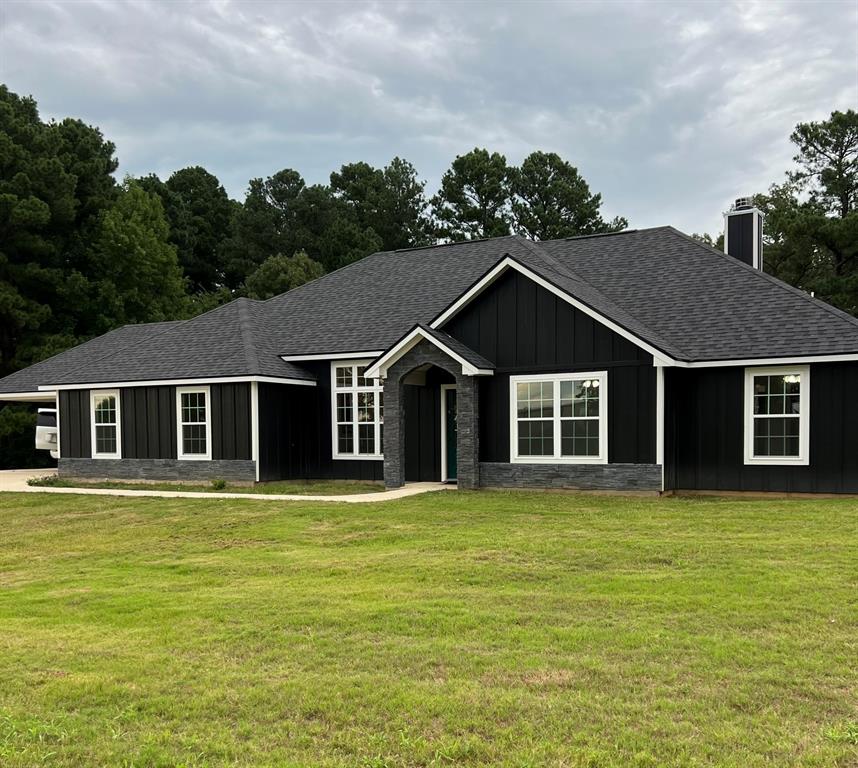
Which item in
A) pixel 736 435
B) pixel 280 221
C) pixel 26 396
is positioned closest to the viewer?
pixel 736 435

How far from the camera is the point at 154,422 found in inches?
782

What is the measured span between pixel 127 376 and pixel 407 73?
12.6m

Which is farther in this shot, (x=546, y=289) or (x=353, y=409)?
(x=353, y=409)

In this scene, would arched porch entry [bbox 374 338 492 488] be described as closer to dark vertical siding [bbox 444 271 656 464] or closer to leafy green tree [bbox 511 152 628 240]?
dark vertical siding [bbox 444 271 656 464]

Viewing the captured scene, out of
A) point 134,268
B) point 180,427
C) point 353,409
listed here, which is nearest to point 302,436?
point 353,409

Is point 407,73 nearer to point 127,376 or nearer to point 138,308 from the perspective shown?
point 127,376

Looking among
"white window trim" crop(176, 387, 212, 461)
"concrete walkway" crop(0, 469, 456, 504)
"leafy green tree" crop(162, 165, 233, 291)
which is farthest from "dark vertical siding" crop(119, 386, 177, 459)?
"leafy green tree" crop(162, 165, 233, 291)

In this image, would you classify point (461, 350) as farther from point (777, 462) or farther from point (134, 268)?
point (134, 268)

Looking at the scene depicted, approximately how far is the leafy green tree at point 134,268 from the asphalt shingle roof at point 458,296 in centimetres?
896

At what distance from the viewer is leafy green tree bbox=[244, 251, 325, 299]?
1567 inches

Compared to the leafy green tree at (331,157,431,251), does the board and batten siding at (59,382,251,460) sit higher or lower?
lower

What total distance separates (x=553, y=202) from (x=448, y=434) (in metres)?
32.2

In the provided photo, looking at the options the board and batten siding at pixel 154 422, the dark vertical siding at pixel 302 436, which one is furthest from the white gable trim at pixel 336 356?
the board and batten siding at pixel 154 422

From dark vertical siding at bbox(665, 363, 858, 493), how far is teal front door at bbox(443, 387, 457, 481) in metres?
5.05
